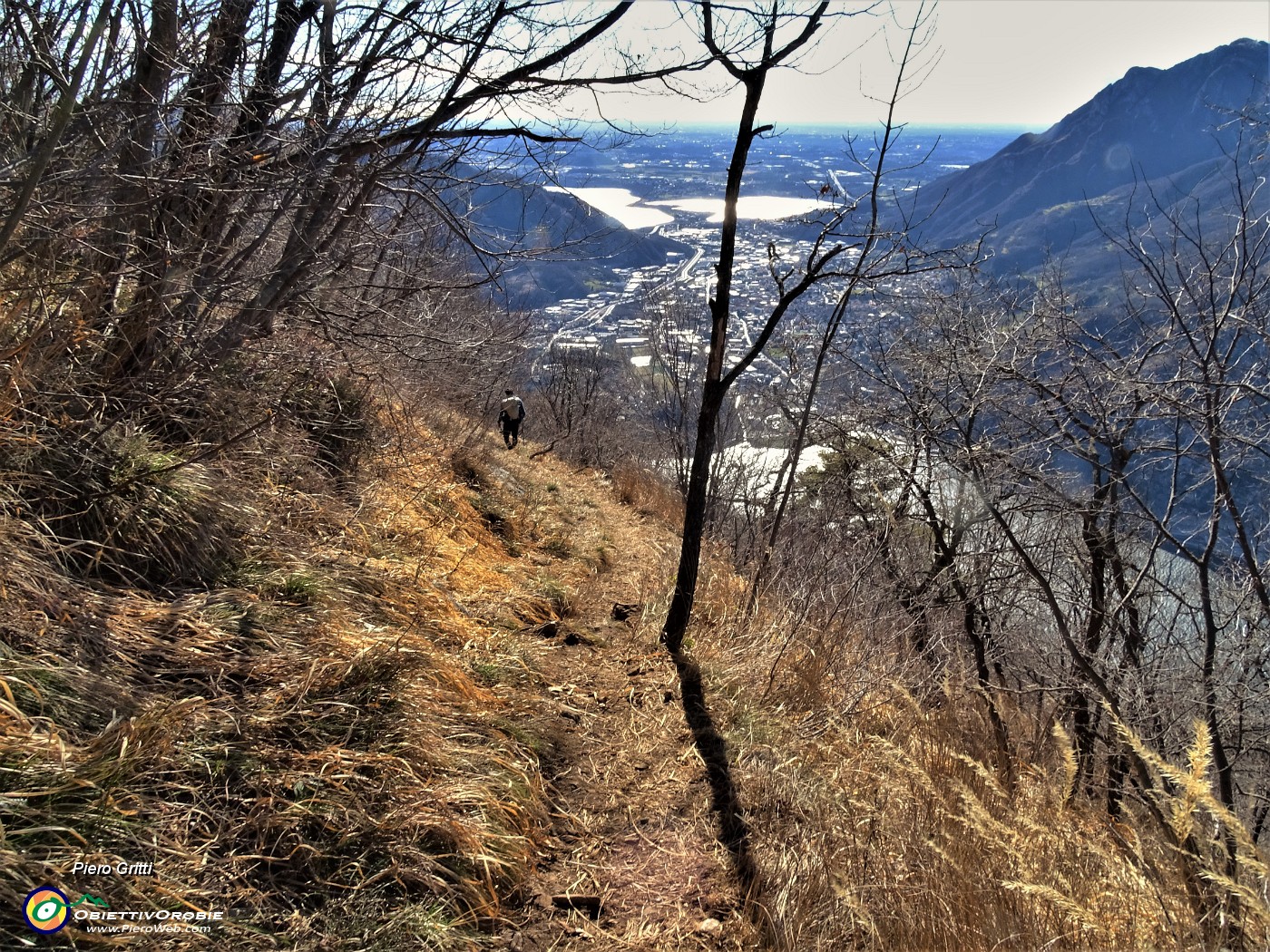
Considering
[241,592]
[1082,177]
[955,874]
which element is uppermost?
[1082,177]

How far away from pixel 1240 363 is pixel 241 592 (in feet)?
21.6

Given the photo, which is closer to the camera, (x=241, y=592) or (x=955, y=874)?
(x=955, y=874)

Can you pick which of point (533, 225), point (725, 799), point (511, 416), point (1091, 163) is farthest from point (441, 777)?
point (1091, 163)

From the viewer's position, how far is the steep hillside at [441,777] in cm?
195

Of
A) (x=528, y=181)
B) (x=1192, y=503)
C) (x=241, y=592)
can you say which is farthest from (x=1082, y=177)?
(x=241, y=592)

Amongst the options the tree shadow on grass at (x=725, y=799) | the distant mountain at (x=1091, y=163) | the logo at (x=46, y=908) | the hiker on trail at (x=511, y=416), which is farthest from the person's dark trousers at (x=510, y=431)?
the logo at (x=46, y=908)

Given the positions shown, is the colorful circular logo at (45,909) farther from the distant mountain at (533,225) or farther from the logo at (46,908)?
the distant mountain at (533,225)

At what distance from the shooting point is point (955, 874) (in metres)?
2.42

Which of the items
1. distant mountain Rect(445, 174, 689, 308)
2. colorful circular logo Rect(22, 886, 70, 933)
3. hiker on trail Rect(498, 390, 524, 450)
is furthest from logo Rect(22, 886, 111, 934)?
hiker on trail Rect(498, 390, 524, 450)

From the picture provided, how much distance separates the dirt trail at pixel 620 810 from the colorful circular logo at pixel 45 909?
118 centimetres

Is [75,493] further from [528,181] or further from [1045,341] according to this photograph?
[1045,341]

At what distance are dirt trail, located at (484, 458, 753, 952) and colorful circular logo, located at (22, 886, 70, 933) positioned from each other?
1182mm

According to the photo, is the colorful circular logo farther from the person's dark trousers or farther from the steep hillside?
the person's dark trousers

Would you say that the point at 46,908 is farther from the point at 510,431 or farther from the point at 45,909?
the point at 510,431
